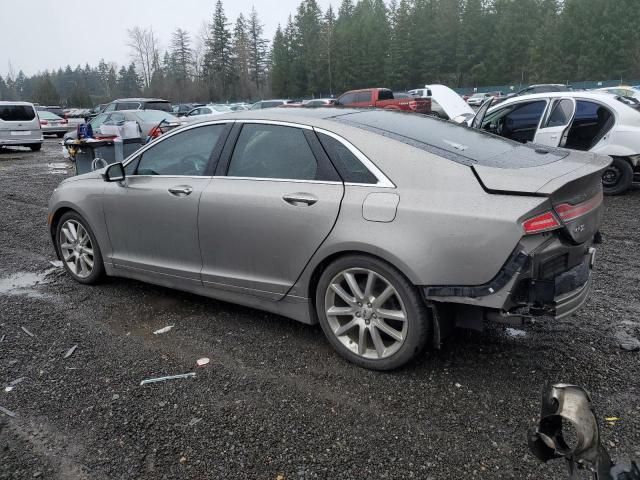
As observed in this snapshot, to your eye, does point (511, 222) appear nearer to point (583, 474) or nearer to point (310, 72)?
point (583, 474)

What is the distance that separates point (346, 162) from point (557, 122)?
21.1ft

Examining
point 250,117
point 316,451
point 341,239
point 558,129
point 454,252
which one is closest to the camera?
point 316,451

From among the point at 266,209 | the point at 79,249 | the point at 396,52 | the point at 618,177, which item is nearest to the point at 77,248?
the point at 79,249

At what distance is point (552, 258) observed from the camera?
2844 millimetres

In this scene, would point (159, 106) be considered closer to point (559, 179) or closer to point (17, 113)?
point (17, 113)

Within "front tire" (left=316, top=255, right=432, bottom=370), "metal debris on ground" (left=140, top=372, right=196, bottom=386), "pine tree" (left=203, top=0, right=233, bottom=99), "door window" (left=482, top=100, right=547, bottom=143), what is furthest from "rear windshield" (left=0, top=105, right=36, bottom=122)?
"pine tree" (left=203, top=0, right=233, bottom=99)

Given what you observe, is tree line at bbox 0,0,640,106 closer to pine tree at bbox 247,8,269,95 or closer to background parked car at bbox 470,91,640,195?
pine tree at bbox 247,8,269,95

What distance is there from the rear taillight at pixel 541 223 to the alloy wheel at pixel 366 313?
81 centimetres

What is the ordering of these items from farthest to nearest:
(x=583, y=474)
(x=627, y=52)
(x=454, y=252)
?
1. (x=627, y=52)
2. (x=454, y=252)
3. (x=583, y=474)

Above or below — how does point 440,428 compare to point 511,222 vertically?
below

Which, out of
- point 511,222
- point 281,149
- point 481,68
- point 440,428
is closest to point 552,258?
point 511,222

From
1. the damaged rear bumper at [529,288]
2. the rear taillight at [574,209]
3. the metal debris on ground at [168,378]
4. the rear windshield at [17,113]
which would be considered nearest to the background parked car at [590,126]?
the rear taillight at [574,209]

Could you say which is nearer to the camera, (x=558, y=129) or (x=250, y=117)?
(x=250, y=117)

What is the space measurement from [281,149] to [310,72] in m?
84.9
